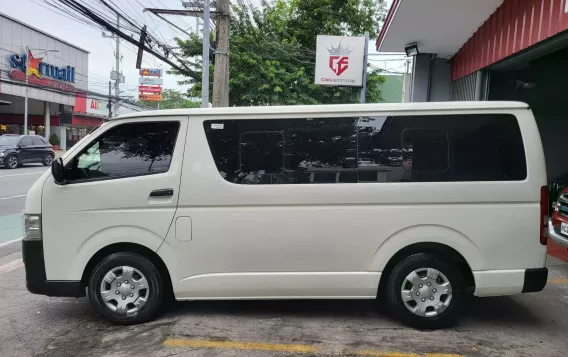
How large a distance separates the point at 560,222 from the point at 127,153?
569 cm

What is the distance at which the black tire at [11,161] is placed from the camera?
1999cm

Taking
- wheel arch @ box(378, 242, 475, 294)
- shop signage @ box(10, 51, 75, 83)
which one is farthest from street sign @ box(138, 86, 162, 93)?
wheel arch @ box(378, 242, 475, 294)

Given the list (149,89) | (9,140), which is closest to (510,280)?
(9,140)

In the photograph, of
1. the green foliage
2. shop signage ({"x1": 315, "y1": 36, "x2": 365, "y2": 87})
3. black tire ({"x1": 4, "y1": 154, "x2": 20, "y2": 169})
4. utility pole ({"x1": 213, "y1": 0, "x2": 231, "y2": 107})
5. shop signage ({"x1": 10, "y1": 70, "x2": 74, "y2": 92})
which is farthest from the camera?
the green foliage

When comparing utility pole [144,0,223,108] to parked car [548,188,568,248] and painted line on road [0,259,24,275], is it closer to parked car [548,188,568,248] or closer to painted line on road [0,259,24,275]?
painted line on road [0,259,24,275]

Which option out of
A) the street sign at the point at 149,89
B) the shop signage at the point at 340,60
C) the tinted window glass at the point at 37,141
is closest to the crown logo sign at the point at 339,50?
the shop signage at the point at 340,60

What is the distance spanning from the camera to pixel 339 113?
4.01m

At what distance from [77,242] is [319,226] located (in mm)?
2159

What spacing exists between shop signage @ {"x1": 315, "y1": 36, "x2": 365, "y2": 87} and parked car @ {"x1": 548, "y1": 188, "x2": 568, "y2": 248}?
7251 millimetres

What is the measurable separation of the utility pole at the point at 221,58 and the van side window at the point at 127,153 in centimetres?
782

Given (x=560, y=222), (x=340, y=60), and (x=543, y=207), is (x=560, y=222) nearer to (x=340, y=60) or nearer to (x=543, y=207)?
(x=543, y=207)

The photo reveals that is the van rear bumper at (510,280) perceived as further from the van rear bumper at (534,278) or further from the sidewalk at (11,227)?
the sidewalk at (11,227)

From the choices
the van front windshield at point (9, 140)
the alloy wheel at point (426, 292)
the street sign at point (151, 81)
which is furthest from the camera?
the street sign at point (151, 81)

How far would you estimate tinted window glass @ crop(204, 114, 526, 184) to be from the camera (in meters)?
3.94
